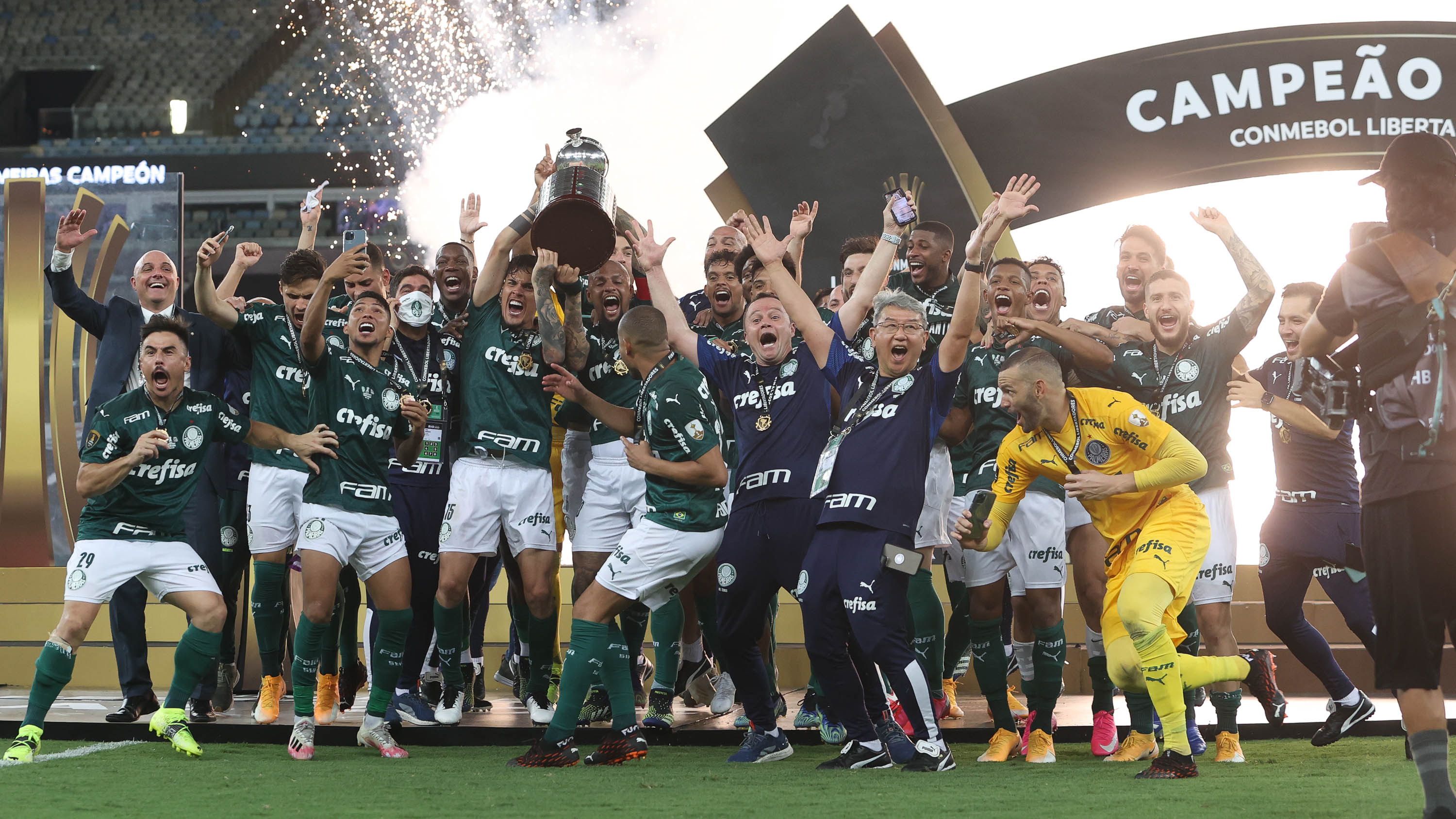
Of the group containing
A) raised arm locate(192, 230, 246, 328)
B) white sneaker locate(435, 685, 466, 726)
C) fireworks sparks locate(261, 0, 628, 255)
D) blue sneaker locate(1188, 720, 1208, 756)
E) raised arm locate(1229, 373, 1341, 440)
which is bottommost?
blue sneaker locate(1188, 720, 1208, 756)

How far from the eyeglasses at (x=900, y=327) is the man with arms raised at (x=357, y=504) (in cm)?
218

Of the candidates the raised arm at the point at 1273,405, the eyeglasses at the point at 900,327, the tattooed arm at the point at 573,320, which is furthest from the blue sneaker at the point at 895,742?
the tattooed arm at the point at 573,320

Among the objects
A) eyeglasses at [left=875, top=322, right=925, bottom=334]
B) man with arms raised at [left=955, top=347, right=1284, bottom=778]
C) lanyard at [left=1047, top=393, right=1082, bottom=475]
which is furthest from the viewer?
eyeglasses at [left=875, top=322, right=925, bottom=334]

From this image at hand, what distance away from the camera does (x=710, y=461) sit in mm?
5328

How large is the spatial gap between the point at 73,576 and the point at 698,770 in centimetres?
273

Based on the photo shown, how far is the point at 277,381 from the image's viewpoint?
6.52 m

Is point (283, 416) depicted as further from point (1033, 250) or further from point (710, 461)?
point (1033, 250)

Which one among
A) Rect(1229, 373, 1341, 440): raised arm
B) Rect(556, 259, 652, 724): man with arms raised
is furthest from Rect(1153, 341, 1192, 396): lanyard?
Rect(556, 259, 652, 724): man with arms raised

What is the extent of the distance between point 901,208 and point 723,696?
2.85 metres

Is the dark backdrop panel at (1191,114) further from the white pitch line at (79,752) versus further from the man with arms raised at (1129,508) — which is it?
the white pitch line at (79,752)

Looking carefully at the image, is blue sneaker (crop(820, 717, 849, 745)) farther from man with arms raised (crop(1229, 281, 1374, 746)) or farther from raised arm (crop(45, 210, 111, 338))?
raised arm (crop(45, 210, 111, 338))

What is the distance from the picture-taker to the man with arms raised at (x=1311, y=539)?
598cm

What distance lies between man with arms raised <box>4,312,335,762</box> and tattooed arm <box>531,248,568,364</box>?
1091mm

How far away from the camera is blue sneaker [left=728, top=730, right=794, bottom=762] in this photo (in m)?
5.32
